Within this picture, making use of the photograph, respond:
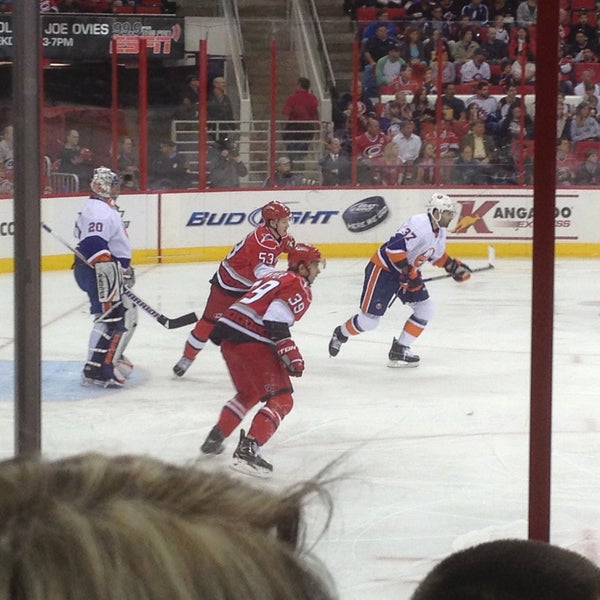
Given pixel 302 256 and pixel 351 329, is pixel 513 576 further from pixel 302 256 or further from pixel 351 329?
pixel 351 329

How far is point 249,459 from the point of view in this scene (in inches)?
124

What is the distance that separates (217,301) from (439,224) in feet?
3.59

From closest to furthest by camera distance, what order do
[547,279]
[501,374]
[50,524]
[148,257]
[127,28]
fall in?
[50,524]
[547,279]
[127,28]
[501,374]
[148,257]

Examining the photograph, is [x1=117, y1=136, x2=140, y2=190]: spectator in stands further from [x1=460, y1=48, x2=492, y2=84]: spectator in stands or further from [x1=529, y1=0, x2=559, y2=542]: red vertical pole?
[x1=529, y1=0, x2=559, y2=542]: red vertical pole

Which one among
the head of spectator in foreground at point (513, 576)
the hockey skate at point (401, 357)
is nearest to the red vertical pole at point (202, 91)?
the hockey skate at point (401, 357)

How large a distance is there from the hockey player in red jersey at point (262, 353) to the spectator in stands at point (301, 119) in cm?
35

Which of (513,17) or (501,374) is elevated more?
(513,17)

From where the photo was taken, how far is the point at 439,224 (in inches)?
195

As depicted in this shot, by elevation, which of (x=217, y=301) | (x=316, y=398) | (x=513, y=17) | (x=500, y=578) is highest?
(x=513, y=17)

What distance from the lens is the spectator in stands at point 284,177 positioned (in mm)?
3859

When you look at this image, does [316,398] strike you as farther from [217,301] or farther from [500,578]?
[500,578]

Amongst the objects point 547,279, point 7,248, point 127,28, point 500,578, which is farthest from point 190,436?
point 500,578

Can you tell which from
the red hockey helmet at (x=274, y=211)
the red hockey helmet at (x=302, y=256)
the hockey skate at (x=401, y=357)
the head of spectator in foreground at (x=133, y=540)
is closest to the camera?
the head of spectator in foreground at (x=133, y=540)

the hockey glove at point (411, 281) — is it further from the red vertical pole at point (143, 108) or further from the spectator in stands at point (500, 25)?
the spectator in stands at point (500, 25)
